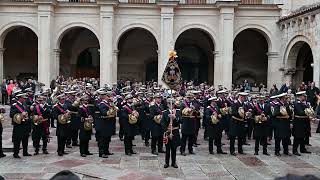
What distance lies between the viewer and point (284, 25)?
24.9 m

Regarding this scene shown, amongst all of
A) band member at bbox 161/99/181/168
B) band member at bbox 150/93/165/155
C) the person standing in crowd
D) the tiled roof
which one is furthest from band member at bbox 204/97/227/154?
the person standing in crowd

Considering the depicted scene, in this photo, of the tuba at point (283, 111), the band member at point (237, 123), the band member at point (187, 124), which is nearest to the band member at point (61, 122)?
the band member at point (187, 124)

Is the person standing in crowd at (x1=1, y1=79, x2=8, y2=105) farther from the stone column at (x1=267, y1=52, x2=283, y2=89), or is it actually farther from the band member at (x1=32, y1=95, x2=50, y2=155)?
the stone column at (x1=267, y1=52, x2=283, y2=89)

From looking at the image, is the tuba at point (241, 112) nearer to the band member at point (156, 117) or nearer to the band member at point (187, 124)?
the band member at point (187, 124)

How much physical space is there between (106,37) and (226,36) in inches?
271

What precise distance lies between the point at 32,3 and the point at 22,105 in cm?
1527

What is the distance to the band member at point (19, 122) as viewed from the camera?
457 inches

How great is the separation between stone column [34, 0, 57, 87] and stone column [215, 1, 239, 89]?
9.64m

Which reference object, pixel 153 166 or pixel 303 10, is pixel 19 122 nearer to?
pixel 153 166

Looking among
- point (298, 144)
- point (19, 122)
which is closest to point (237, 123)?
point (298, 144)

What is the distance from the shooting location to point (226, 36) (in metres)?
25.4

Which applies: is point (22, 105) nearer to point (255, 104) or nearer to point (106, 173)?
point (106, 173)

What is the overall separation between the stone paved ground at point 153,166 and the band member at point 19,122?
0.48 m

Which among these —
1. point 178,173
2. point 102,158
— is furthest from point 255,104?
point 102,158
